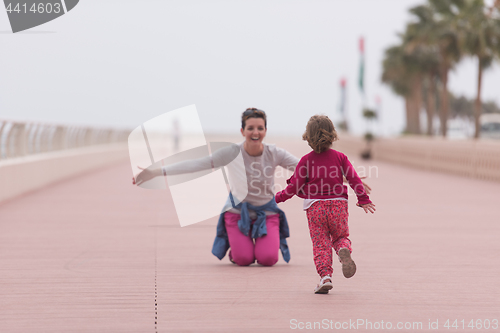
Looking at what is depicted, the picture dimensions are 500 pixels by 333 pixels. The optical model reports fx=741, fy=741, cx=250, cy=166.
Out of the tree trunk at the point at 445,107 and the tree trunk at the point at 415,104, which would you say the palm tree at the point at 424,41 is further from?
the tree trunk at the point at 415,104

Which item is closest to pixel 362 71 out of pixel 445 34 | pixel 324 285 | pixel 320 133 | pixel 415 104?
pixel 445 34

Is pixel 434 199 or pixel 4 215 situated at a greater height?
pixel 4 215

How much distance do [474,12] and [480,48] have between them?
6.84 feet

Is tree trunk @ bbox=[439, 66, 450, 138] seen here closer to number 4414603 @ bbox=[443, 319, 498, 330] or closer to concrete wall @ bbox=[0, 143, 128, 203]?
concrete wall @ bbox=[0, 143, 128, 203]

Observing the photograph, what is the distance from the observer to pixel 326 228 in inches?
217

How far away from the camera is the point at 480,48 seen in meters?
40.2

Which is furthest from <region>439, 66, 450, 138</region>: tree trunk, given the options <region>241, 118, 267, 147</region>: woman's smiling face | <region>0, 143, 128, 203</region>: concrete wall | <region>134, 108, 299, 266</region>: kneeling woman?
<region>241, 118, 267, 147</region>: woman's smiling face

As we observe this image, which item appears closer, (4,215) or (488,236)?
(488,236)

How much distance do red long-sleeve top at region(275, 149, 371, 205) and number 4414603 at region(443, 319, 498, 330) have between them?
3.60ft

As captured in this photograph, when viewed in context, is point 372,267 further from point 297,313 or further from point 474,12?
point 474,12

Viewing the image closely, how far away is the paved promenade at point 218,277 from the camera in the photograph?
4723 mm

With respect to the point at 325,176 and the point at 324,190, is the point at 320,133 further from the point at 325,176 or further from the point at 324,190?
the point at 324,190

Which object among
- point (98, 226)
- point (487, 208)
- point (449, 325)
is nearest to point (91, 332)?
point (449, 325)

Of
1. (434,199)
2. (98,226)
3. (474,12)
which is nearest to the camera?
(98,226)
